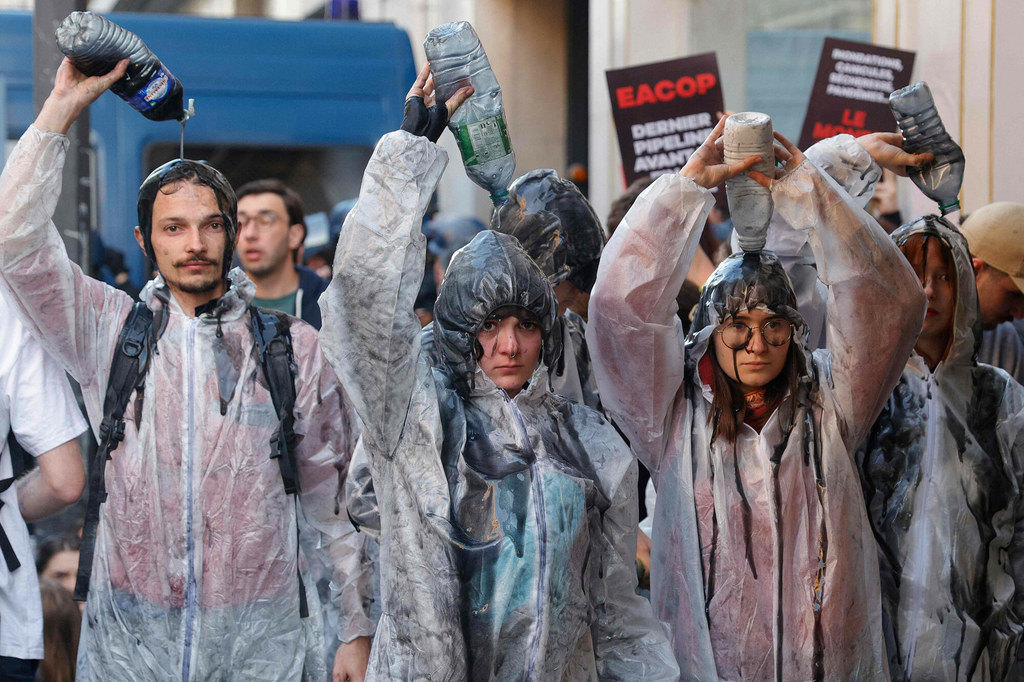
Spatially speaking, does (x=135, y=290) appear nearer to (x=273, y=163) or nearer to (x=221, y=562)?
(x=273, y=163)

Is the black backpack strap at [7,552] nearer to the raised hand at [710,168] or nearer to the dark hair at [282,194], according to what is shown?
the raised hand at [710,168]

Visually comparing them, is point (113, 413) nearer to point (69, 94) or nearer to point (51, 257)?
point (51, 257)

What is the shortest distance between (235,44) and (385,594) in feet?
16.8

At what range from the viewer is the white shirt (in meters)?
3.20

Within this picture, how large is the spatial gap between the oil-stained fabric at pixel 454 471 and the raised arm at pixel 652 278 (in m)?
0.22

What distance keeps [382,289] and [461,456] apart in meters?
0.40

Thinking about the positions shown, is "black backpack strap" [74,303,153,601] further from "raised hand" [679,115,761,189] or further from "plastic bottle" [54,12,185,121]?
"raised hand" [679,115,761,189]

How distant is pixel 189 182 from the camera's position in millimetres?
3334

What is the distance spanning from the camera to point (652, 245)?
2.94 metres

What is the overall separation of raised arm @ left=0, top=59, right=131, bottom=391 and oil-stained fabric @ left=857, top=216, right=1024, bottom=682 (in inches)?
78.1

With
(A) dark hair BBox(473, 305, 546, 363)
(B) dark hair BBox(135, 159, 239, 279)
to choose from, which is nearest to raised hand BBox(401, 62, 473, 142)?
(A) dark hair BBox(473, 305, 546, 363)

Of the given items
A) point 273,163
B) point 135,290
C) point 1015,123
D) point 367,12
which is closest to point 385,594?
point 1015,123

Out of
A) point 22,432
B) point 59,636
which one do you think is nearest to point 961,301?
point 22,432

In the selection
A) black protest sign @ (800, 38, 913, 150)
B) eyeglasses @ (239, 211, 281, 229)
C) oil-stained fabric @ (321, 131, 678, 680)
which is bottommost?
oil-stained fabric @ (321, 131, 678, 680)
